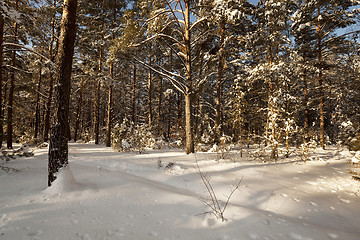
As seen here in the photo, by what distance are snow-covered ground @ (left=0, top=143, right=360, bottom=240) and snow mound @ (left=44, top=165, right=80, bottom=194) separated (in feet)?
0.07

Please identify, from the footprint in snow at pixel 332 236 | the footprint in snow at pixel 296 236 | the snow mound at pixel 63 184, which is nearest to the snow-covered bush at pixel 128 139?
the snow mound at pixel 63 184

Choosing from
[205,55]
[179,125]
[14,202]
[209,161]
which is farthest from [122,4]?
[14,202]

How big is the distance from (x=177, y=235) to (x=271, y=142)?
734 centimetres

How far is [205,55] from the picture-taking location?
10539mm

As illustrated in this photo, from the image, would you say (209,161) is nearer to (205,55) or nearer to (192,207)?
(192,207)

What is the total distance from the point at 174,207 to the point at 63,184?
260 centimetres

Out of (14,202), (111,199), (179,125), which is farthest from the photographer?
(179,125)

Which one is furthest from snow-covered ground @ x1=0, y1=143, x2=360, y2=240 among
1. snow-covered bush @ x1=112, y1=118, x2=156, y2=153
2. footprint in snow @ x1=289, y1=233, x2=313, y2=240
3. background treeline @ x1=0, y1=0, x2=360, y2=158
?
snow-covered bush @ x1=112, y1=118, x2=156, y2=153

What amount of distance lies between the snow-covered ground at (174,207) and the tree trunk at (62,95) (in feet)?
1.21

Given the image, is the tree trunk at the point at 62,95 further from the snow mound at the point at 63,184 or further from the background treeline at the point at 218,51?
the background treeline at the point at 218,51

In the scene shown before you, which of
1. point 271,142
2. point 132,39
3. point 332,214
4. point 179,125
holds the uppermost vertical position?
point 132,39

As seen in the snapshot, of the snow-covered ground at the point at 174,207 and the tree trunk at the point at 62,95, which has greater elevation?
the tree trunk at the point at 62,95

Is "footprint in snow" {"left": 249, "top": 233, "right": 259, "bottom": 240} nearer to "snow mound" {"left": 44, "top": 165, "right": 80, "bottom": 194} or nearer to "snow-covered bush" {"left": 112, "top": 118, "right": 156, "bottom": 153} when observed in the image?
"snow mound" {"left": 44, "top": 165, "right": 80, "bottom": 194}

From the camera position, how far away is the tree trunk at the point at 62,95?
12.3 ft
